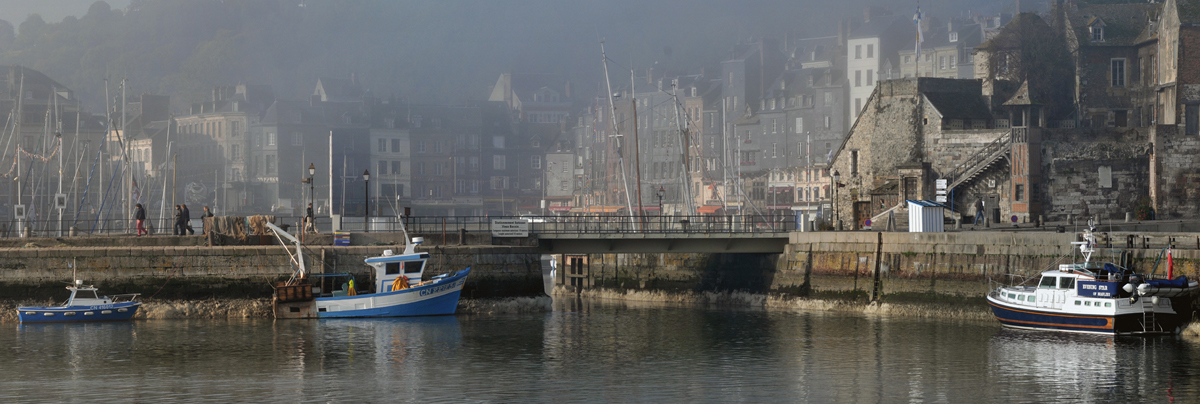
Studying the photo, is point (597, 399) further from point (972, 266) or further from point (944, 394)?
point (972, 266)

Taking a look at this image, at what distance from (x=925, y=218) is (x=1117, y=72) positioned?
1584 inches

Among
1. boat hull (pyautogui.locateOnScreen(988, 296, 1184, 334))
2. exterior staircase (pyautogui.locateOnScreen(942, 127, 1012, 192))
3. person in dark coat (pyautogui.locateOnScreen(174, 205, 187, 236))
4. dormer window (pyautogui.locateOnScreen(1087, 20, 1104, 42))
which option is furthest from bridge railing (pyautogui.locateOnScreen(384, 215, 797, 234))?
dormer window (pyautogui.locateOnScreen(1087, 20, 1104, 42))

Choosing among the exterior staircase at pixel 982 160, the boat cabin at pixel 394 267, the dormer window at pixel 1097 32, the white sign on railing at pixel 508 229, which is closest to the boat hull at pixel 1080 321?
the white sign on railing at pixel 508 229

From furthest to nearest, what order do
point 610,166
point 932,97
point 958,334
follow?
point 610,166
point 932,97
point 958,334

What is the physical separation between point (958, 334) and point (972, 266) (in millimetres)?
5341

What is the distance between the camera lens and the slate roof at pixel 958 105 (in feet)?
241

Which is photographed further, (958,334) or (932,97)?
(932,97)

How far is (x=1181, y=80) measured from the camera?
3017 inches

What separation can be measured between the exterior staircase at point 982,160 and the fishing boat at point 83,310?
1679 inches

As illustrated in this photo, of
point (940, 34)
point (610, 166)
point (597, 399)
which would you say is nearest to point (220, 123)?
point (610, 166)

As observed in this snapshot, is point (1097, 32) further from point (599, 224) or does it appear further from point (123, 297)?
Answer: point (123, 297)

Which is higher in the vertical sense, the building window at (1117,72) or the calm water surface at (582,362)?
the building window at (1117,72)

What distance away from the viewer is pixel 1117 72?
279 feet

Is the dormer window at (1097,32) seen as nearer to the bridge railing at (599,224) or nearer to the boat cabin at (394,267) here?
the bridge railing at (599,224)
